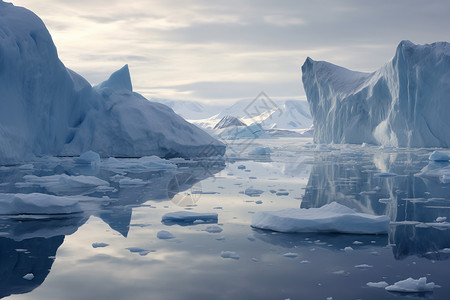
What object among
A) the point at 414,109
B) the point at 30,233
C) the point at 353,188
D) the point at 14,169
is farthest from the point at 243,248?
the point at 414,109

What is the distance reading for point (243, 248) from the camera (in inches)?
186

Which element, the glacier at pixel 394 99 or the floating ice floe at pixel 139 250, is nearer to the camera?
the floating ice floe at pixel 139 250

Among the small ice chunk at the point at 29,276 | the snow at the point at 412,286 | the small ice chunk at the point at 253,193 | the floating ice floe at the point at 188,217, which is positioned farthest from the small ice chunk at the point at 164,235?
the small ice chunk at the point at 253,193

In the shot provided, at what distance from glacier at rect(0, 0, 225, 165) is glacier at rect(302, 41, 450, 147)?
11887mm

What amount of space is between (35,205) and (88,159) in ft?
31.6

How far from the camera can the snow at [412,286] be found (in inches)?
135

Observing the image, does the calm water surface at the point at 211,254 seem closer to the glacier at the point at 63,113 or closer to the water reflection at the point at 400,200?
the water reflection at the point at 400,200

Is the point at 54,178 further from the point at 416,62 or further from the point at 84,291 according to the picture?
the point at 416,62

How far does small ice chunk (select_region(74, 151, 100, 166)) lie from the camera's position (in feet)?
51.9

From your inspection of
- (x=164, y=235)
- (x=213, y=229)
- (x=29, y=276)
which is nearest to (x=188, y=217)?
(x=213, y=229)

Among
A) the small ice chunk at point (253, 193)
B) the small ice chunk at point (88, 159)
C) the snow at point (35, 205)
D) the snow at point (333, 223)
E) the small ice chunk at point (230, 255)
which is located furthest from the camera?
the small ice chunk at point (88, 159)

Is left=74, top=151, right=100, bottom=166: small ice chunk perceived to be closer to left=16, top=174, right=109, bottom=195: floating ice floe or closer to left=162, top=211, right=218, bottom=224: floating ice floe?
left=16, top=174, right=109, bottom=195: floating ice floe

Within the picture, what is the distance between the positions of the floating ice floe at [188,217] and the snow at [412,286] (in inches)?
120

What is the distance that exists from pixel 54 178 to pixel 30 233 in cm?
548
